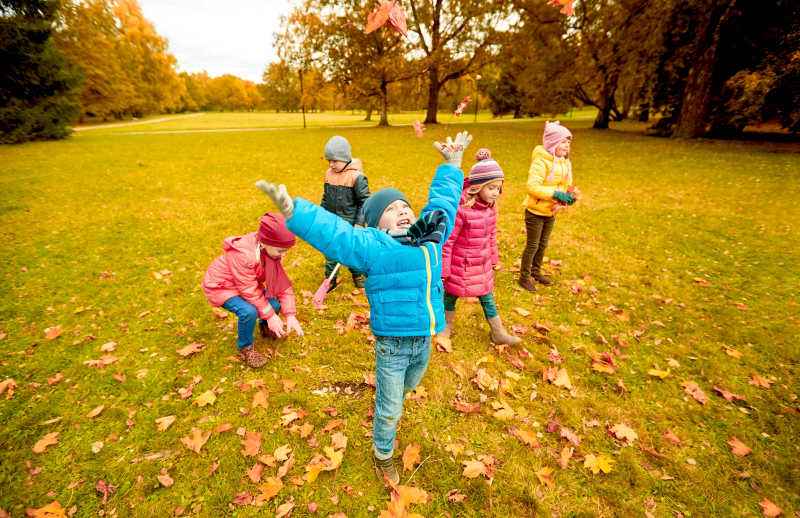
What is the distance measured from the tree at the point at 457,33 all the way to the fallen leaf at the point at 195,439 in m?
32.1

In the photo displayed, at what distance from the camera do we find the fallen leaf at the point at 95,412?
3488 mm

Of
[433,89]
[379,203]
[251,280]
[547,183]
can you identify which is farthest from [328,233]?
[433,89]

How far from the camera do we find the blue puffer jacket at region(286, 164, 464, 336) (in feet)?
6.87

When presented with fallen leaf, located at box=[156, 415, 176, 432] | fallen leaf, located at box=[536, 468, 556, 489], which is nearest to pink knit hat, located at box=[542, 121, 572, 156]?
fallen leaf, located at box=[536, 468, 556, 489]

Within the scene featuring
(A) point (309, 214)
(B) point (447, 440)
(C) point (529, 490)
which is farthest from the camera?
(B) point (447, 440)

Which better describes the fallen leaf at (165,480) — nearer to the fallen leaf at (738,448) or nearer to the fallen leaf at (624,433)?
the fallen leaf at (624,433)

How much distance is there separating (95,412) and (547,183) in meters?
5.87

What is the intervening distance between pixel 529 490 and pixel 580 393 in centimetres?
139

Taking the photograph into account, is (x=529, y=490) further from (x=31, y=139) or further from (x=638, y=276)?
(x=31, y=139)

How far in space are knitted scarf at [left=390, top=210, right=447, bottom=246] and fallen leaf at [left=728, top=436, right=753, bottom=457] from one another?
11.2 ft

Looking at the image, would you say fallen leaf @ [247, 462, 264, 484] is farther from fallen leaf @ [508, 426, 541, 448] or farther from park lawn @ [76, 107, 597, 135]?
park lawn @ [76, 107, 597, 135]

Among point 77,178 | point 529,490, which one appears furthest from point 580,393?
point 77,178

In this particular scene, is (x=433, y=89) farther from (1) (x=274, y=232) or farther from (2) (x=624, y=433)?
(2) (x=624, y=433)

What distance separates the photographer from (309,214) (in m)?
1.92
